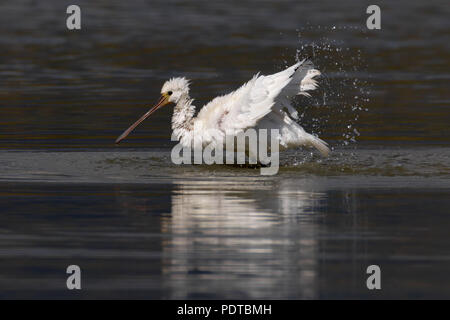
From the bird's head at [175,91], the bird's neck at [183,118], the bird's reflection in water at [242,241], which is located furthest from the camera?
the bird's head at [175,91]

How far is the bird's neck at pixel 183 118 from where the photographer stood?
49.1ft

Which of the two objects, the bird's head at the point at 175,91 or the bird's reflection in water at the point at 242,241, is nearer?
the bird's reflection in water at the point at 242,241

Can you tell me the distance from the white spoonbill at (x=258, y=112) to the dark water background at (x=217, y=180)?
0.39m

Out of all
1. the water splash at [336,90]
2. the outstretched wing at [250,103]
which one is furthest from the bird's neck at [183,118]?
the water splash at [336,90]

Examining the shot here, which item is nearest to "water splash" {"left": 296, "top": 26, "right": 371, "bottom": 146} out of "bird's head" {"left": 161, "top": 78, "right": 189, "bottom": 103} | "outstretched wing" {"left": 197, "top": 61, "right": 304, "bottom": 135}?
"outstretched wing" {"left": 197, "top": 61, "right": 304, "bottom": 135}

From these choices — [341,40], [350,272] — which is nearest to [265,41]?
[341,40]

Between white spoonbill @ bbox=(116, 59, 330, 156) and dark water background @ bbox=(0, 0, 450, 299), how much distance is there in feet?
1.26

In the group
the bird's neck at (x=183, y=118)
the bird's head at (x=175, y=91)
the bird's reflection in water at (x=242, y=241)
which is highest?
the bird's head at (x=175, y=91)

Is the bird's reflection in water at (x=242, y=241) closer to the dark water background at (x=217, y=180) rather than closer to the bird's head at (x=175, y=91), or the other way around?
A: the dark water background at (x=217, y=180)

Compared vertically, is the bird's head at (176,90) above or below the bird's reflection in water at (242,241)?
above

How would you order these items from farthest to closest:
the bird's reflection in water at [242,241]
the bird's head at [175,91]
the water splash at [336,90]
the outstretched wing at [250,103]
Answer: the water splash at [336,90] < the bird's head at [175,91] < the outstretched wing at [250,103] < the bird's reflection in water at [242,241]

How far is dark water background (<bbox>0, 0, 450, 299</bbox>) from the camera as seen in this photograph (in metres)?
9.06

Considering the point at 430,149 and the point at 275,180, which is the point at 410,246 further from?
the point at 430,149
